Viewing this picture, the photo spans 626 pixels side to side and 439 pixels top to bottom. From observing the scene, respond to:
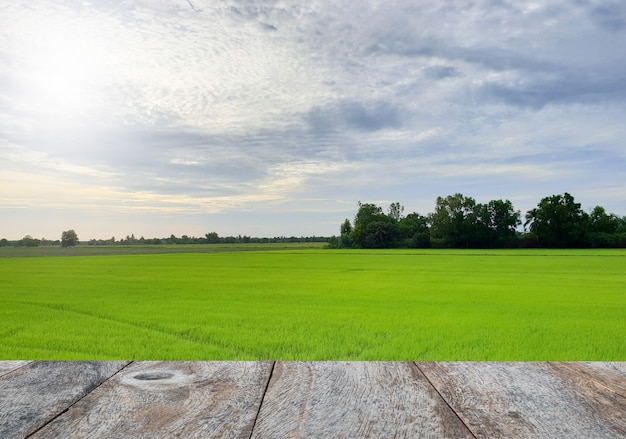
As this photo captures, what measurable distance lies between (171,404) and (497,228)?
274 ft

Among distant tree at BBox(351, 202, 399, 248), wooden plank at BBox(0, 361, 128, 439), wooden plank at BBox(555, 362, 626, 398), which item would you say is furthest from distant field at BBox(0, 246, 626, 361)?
distant tree at BBox(351, 202, 399, 248)

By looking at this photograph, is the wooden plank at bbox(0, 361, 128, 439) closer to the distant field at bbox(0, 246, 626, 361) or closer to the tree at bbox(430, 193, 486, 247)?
the distant field at bbox(0, 246, 626, 361)

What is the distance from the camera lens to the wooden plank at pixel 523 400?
1.18 metres

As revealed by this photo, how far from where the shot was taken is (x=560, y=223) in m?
71.4

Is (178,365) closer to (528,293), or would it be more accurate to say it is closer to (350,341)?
(350,341)

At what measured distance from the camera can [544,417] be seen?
125cm

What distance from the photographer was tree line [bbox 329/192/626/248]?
2793 inches

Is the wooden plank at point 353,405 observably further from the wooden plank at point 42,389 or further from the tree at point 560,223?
the tree at point 560,223

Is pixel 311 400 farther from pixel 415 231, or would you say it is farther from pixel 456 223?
pixel 415 231

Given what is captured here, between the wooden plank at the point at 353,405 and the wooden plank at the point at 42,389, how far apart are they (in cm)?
56

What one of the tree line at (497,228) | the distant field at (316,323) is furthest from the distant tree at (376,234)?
the distant field at (316,323)

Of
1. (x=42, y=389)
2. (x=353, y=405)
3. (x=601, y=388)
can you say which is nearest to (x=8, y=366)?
(x=42, y=389)

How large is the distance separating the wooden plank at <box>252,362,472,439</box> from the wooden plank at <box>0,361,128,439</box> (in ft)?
1.84

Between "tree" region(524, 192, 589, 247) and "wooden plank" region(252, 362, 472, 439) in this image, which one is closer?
"wooden plank" region(252, 362, 472, 439)
